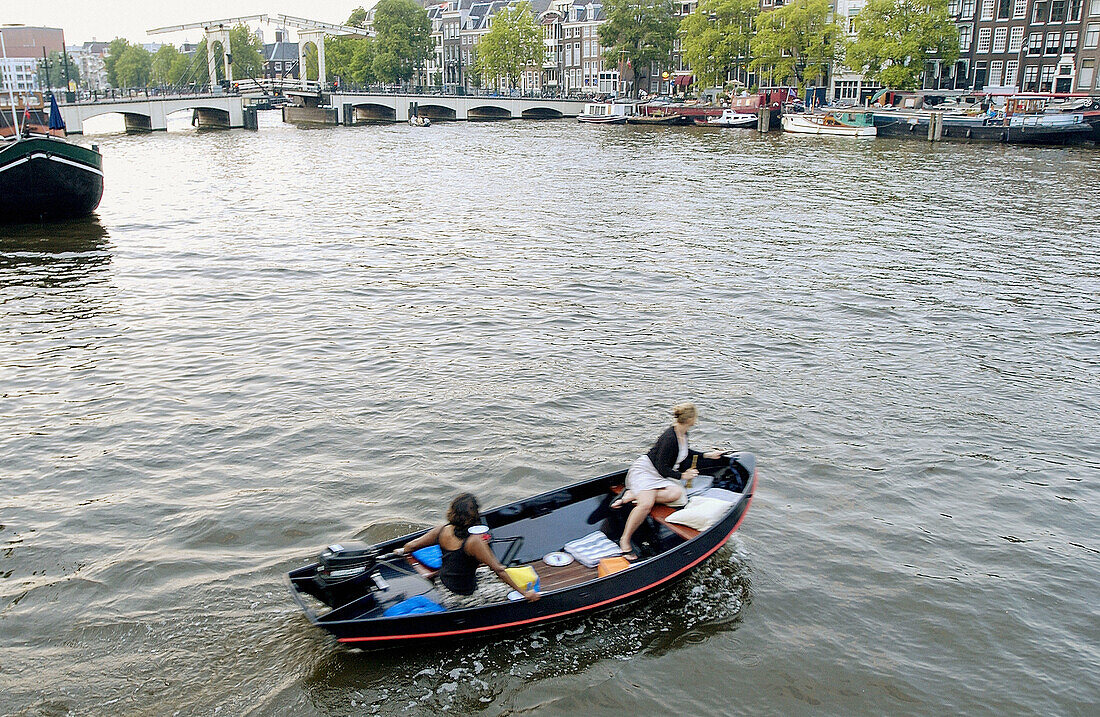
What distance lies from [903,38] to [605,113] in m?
41.7

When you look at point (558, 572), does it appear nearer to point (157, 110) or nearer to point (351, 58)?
point (157, 110)

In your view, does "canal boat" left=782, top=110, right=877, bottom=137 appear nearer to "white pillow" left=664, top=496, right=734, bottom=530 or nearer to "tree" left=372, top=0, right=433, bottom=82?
"white pillow" left=664, top=496, right=734, bottom=530

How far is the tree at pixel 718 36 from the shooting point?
102875mm

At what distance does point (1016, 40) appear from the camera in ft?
280

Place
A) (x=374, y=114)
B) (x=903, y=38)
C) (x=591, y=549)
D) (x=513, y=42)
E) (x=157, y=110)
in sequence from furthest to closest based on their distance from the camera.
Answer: (x=513, y=42), (x=374, y=114), (x=157, y=110), (x=903, y=38), (x=591, y=549)

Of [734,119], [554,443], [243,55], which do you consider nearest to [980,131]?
[734,119]

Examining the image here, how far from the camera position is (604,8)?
120 meters

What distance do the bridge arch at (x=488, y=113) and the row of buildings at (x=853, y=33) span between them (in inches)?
627

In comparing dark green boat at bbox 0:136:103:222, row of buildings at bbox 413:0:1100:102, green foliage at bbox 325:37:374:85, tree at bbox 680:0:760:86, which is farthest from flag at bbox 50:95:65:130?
green foliage at bbox 325:37:374:85

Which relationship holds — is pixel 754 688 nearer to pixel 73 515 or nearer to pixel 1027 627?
pixel 1027 627

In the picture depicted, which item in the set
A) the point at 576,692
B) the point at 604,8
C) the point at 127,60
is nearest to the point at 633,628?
the point at 576,692

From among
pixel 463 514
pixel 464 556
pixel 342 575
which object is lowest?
pixel 342 575

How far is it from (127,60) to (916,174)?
17476 cm

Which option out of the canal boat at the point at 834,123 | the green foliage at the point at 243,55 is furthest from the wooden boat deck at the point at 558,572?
the green foliage at the point at 243,55
